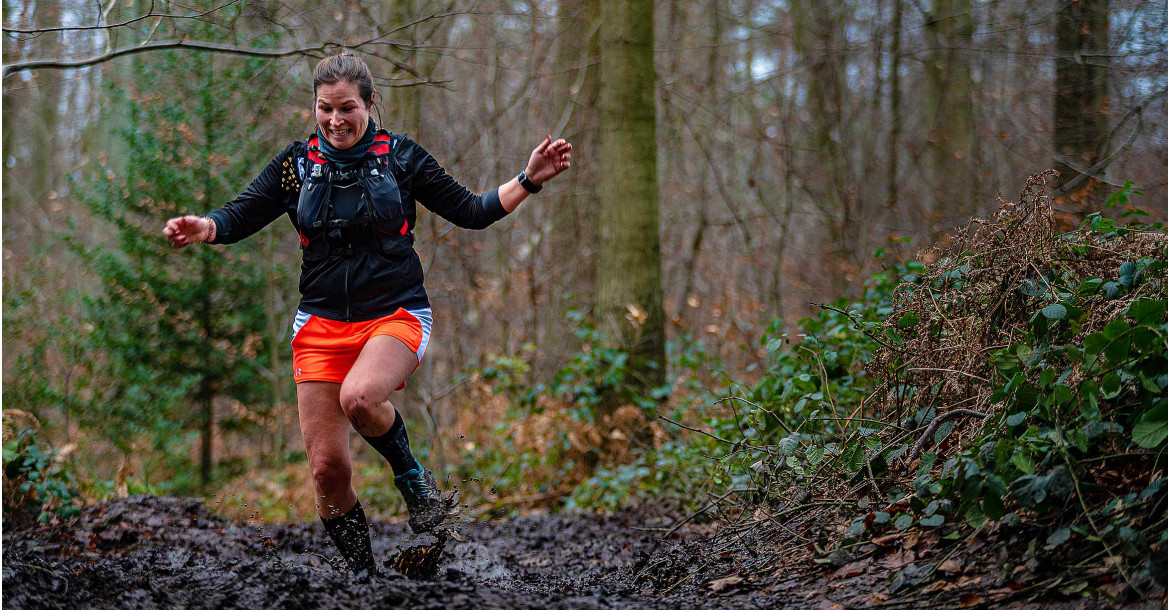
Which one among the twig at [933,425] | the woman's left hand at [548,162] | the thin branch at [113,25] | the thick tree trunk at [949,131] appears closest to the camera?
the twig at [933,425]

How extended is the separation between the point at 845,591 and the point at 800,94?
37.7 feet

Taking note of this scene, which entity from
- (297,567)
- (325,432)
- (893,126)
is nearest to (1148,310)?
(325,432)

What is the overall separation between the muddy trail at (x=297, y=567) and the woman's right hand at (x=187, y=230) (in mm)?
1376

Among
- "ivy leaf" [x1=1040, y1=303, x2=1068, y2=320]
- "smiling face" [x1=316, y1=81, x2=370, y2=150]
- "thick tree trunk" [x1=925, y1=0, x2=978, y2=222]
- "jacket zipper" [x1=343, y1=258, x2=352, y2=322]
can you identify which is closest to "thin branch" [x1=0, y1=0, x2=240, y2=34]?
"smiling face" [x1=316, y1=81, x2=370, y2=150]

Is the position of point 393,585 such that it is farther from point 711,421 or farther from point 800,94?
point 800,94

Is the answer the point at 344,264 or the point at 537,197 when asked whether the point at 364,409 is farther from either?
the point at 537,197

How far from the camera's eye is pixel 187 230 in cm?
355

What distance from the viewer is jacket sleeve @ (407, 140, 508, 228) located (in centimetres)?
385

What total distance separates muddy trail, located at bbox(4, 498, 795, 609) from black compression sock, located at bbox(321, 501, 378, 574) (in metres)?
0.09

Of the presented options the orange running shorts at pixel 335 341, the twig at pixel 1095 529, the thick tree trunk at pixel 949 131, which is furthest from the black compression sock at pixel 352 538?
the thick tree trunk at pixel 949 131

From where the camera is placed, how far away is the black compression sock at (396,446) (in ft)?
12.5

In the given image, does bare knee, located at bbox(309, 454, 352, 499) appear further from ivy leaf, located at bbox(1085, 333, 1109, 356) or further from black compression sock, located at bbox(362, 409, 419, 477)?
ivy leaf, located at bbox(1085, 333, 1109, 356)

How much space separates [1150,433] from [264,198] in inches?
138

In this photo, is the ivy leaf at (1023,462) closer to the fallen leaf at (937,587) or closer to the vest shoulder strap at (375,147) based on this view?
the fallen leaf at (937,587)
